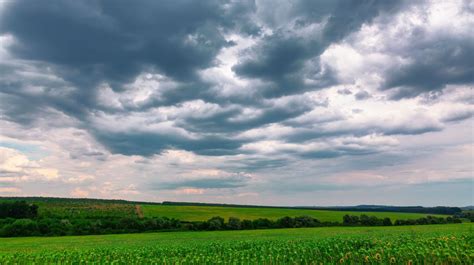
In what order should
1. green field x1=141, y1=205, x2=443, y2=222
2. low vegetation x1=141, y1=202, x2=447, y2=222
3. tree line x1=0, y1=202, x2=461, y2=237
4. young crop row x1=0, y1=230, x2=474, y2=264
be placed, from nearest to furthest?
young crop row x1=0, y1=230, x2=474, y2=264 → tree line x1=0, y1=202, x2=461, y2=237 → low vegetation x1=141, y1=202, x2=447, y2=222 → green field x1=141, y1=205, x2=443, y2=222

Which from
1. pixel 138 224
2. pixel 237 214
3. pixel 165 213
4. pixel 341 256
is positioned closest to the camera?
pixel 341 256

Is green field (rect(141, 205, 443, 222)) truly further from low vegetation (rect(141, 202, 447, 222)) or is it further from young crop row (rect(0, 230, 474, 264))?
young crop row (rect(0, 230, 474, 264))

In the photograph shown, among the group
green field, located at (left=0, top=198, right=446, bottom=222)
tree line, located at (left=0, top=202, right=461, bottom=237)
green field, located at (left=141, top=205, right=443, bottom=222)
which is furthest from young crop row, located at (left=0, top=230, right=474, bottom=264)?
green field, located at (left=141, top=205, right=443, bottom=222)

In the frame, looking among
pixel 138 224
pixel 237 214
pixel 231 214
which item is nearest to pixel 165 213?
pixel 231 214

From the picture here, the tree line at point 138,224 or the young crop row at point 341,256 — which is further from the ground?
the young crop row at point 341,256

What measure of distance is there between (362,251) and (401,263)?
10.0 ft

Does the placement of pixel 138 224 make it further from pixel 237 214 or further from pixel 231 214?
pixel 237 214

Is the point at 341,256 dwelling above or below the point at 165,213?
below

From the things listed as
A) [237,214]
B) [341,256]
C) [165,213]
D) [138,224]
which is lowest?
[138,224]

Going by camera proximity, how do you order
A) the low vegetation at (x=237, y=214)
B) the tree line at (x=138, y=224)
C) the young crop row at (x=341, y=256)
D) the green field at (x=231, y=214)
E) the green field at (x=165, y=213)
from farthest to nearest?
the green field at (x=231, y=214), the low vegetation at (x=237, y=214), the green field at (x=165, y=213), the tree line at (x=138, y=224), the young crop row at (x=341, y=256)

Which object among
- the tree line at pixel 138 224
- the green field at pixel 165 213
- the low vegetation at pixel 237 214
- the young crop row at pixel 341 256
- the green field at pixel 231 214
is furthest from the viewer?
the green field at pixel 231 214

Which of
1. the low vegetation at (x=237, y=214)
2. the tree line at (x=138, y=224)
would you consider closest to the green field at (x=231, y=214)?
the low vegetation at (x=237, y=214)

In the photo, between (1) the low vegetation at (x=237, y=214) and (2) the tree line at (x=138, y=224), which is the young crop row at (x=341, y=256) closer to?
(2) the tree line at (x=138, y=224)

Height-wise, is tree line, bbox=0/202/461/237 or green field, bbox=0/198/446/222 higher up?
green field, bbox=0/198/446/222
